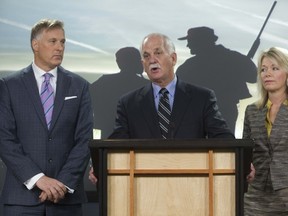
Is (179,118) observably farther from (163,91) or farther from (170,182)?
(170,182)

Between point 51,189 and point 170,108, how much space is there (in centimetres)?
78

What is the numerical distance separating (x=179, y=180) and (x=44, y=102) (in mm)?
1012

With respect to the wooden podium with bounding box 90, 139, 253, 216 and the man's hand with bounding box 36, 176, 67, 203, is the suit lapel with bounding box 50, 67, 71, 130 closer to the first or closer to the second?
the man's hand with bounding box 36, 176, 67, 203

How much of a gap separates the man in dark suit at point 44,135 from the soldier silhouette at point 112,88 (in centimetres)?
158

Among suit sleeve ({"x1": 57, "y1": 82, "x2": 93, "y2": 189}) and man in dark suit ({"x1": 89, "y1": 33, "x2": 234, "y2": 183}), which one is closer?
suit sleeve ({"x1": 57, "y1": 82, "x2": 93, "y2": 189})

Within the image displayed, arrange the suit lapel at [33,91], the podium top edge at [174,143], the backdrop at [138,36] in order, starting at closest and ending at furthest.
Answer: the podium top edge at [174,143]
the suit lapel at [33,91]
the backdrop at [138,36]

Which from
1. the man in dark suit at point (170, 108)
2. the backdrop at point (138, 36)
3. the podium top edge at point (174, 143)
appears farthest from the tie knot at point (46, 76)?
the backdrop at point (138, 36)

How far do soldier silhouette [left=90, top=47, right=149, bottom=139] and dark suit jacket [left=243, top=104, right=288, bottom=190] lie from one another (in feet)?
5.48

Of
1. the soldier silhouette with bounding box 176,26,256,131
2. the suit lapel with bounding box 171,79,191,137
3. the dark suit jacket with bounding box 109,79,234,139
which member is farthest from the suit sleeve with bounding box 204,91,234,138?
the soldier silhouette with bounding box 176,26,256,131

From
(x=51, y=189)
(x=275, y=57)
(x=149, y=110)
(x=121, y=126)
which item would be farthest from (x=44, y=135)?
(x=275, y=57)

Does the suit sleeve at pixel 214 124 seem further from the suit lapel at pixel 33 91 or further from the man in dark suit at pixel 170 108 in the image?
the suit lapel at pixel 33 91

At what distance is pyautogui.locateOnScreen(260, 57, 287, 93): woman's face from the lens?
128 inches

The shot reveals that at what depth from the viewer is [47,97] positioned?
3102mm

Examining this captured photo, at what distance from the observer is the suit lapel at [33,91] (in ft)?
9.96
